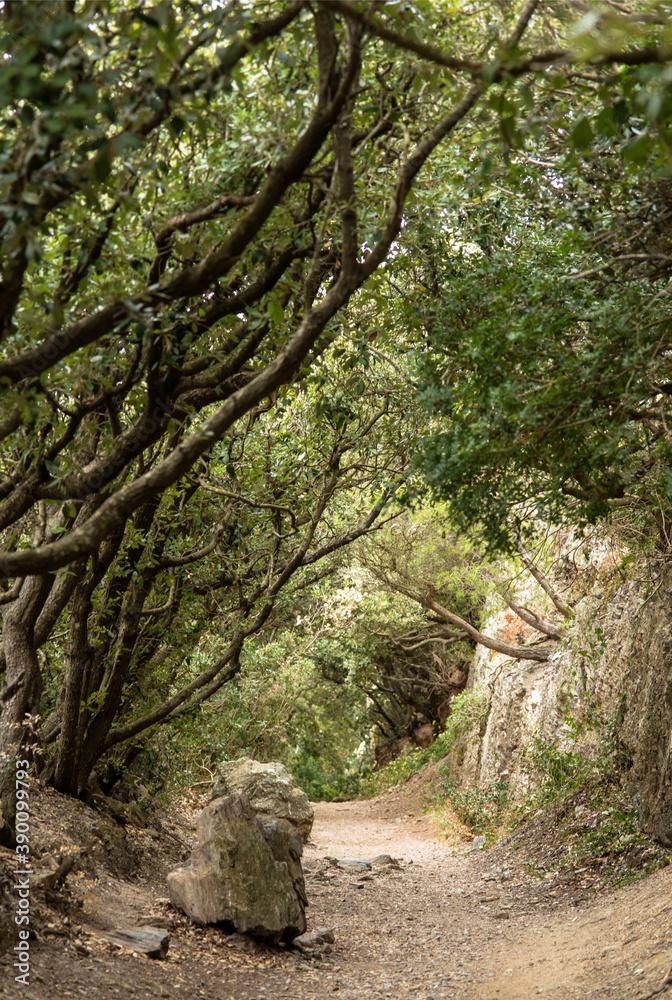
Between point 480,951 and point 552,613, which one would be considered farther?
point 552,613

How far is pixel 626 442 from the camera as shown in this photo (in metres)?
5.94

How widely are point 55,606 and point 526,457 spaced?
4302 mm

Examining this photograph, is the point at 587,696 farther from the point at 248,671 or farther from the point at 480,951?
the point at 248,671

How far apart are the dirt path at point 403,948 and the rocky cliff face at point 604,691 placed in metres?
1.41

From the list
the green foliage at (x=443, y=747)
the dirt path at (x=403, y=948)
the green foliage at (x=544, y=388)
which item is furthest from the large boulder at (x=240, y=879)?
the green foliage at (x=443, y=747)

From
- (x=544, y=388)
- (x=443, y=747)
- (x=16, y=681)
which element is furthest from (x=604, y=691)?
(x=443, y=747)

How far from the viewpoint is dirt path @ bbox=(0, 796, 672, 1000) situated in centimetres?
565

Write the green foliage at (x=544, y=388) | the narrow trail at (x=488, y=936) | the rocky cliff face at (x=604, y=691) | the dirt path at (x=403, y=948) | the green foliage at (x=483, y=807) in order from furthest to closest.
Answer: the green foliage at (x=483, y=807), the rocky cliff face at (x=604, y=691), the narrow trail at (x=488, y=936), the dirt path at (x=403, y=948), the green foliage at (x=544, y=388)

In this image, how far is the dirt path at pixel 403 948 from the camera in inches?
222

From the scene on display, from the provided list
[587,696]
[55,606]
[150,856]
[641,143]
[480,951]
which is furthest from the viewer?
[587,696]

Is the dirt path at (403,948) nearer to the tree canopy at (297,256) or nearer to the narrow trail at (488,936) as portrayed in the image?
the narrow trail at (488,936)

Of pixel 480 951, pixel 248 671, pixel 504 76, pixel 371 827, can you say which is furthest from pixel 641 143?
pixel 371 827

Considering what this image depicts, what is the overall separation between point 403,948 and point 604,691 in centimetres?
478

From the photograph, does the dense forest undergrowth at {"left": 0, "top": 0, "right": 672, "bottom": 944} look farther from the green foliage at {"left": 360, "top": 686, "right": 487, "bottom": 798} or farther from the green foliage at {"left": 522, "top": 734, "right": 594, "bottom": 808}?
the green foliage at {"left": 360, "top": 686, "right": 487, "bottom": 798}
